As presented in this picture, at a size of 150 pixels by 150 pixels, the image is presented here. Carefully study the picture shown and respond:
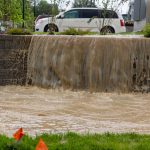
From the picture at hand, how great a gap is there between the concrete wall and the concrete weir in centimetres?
2

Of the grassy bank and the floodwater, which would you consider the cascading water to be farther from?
the grassy bank

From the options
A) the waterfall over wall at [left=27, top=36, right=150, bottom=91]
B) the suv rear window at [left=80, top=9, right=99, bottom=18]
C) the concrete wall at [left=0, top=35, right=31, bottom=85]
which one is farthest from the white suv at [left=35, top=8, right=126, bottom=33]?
the waterfall over wall at [left=27, top=36, right=150, bottom=91]

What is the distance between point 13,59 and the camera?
38.8ft

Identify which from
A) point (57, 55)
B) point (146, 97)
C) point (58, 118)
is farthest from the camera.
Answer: point (57, 55)

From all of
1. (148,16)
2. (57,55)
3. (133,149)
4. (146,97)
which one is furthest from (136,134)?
(148,16)

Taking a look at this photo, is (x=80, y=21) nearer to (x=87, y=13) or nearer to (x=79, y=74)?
(x=87, y=13)

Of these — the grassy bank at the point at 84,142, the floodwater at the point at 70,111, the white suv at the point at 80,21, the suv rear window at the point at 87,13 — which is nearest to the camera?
the grassy bank at the point at 84,142

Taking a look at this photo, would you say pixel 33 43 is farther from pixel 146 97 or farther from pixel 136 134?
pixel 136 134

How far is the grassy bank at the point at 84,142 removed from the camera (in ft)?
17.7

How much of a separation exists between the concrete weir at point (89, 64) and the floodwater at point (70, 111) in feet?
0.97

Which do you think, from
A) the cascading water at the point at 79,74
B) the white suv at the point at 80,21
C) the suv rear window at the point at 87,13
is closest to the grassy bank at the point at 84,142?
the cascading water at the point at 79,74

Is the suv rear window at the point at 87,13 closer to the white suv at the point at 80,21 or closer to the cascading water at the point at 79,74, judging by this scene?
the white suv at the point at 80,21

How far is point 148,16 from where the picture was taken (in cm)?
1859

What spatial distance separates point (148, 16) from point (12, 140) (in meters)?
13.8
